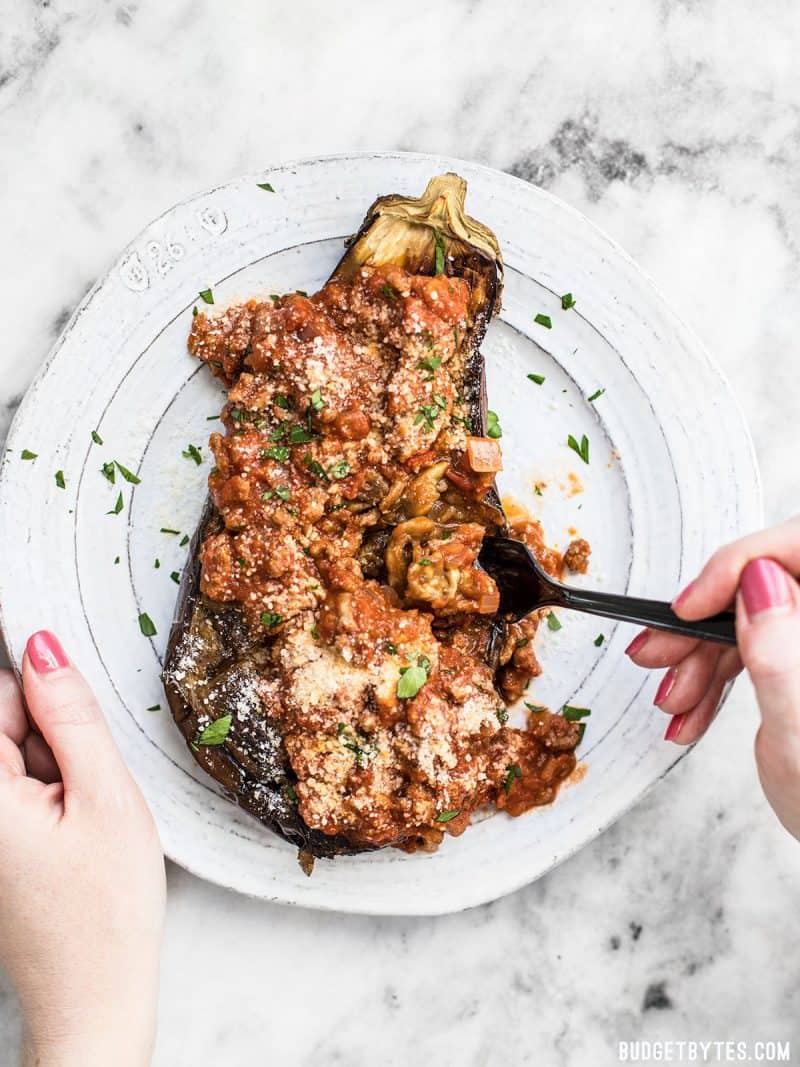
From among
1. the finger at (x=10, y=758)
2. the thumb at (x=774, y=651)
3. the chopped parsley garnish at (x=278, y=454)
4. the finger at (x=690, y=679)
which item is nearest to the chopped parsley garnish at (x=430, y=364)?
the chopped parsley garnish at (x=278, y=454)

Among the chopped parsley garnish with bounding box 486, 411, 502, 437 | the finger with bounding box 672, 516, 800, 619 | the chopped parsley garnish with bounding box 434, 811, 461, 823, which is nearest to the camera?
the finger with bounding box 672, 516, 800, 619

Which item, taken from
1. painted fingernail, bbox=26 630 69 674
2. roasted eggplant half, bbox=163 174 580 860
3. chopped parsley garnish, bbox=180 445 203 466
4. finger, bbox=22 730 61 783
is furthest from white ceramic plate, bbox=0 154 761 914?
roasted eggplant half, bbox=163 174 580 860

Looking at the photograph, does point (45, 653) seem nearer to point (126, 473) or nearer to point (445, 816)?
point (126, 473)

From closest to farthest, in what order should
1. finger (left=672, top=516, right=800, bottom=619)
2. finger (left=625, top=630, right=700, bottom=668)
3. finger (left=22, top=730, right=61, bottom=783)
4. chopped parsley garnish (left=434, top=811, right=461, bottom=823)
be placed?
1. finger (left=672, top=516, right=800, bottom=619)
2. chopped parsley garnish (left=434, top=811, right=461, bottom=823)
3. finger (left=625, top=630, right=700, bottom=668)
4. finger (left=22, top=730, right=61, bottom=783)

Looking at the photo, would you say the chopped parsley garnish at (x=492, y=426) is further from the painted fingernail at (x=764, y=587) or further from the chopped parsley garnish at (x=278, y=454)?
the painted fingernail at (x=764, y=587)

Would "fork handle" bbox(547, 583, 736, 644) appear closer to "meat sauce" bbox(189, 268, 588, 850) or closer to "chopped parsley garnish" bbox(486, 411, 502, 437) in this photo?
"meat sauce" bbox(189, 268, 588, 850)

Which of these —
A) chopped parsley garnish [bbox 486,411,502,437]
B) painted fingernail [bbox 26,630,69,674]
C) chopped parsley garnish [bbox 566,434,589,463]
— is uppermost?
chopped parsley garnish [bbox 486,411,502,437]

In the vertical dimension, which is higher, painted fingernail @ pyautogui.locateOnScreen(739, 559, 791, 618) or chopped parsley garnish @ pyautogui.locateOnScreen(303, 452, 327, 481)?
chopped parsley garnish @ pyautogui.locateOnScreen(303, 452, 327, 481)
